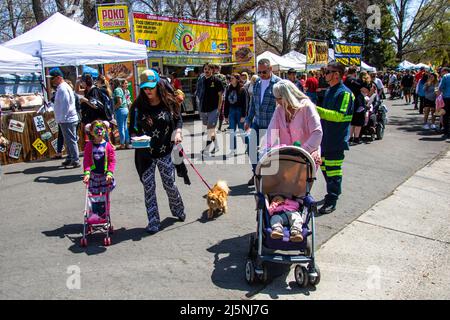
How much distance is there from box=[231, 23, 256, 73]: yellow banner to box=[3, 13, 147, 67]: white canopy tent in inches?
381

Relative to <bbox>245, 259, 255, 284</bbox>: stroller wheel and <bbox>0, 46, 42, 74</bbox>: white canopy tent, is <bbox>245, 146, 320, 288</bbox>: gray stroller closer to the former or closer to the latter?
→ <bbox>245, 259, 255, 284</bbox>: stroller wheel

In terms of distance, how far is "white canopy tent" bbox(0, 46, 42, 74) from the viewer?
9.47 metres

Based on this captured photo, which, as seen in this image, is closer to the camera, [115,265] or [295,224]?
[295,224]

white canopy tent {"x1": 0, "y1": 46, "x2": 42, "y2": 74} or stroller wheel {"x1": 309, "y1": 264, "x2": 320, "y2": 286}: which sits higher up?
white canopy tent {"x1": 0, "y1": 46, "x2": 42, "y2": 74}

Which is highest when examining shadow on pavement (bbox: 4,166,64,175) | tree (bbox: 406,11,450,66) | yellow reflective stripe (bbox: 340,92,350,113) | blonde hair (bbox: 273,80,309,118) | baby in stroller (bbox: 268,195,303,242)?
tree (bbox: 406,11,450,66)

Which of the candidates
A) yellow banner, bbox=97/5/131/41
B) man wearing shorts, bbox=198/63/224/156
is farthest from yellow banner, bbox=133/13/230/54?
man wearing shorts, bbox=198/63/224/156

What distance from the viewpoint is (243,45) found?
20469mm

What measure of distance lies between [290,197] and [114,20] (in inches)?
465

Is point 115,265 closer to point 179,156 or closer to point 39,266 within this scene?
point 39,266

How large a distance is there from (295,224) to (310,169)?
22.6 inches

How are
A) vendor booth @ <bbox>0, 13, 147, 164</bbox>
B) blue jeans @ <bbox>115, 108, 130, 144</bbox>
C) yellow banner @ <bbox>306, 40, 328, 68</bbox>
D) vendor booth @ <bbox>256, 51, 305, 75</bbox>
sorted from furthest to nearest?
vendor booth @ <bbox>256, 51, 305, 75</bbox> < yellow banner @ <bbox>306, 40, 328, 68</bbox> < blue jeans @ <bbox>115, 108, 130, 144</bbox> < vendor booth @ <bbox>0, 13, 147, 164</bbox>

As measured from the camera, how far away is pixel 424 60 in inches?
2398

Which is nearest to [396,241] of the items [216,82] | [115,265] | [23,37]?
[115,265]

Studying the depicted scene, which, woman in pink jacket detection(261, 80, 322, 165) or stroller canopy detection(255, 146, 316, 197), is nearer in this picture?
stroller canopy detection(255, 146, 316, 197)
